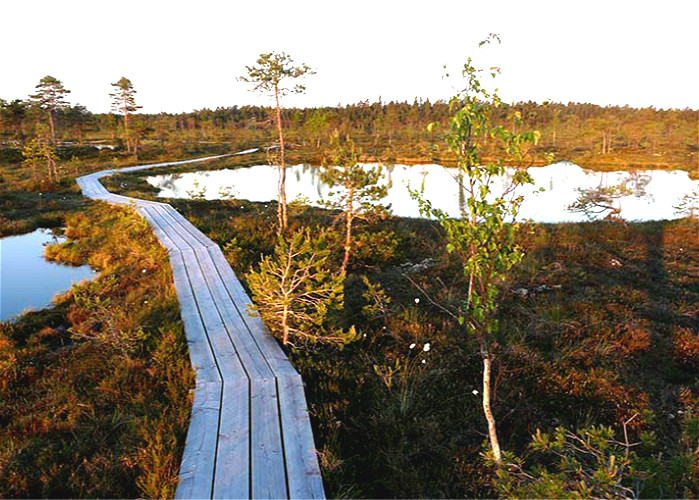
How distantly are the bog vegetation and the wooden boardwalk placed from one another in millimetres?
211

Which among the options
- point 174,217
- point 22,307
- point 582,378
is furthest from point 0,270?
point 582,378

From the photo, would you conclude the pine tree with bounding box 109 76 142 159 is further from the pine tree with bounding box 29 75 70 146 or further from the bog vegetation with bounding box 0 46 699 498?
the bog vegetation with bounding box 0 46 699 498

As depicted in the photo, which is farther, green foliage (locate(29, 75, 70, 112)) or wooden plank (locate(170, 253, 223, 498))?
green foliage (locate(29, 75, 70, 112))

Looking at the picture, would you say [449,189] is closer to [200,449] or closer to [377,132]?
[200,449]

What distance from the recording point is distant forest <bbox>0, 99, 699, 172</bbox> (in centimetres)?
4781

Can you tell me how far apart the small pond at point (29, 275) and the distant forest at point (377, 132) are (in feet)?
25.9

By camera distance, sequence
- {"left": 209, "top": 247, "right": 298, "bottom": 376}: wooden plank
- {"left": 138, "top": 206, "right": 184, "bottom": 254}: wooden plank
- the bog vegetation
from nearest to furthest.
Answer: the bog vegetation
{"left": 209, "top": 247, "right": 298, "bottom": 376}: wooden plank
{"left": 138, "top": 206, "right": 184, "bottom": 254}: wooden plank

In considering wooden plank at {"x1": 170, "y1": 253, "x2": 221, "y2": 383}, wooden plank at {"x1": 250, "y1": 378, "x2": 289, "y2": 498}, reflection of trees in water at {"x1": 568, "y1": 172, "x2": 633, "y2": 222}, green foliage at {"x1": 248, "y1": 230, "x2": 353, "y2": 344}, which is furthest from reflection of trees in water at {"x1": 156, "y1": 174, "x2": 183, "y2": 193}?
wooden plank at {"x1": 250, "y1": 378, "x2": 289, "y2": 498}

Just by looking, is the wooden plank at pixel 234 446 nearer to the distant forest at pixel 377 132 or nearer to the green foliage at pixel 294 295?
the green foliage at pixel 294 295

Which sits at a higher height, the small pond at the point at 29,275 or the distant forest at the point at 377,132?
the distant forest at the point at 377,132

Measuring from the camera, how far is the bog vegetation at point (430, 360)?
3.58 meters

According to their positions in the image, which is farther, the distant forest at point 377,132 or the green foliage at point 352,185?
the distant forest at point 377,132

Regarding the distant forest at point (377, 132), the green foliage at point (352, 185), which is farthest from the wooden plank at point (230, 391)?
the distant forest at point (377, 132)

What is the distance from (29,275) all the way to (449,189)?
29725mm
